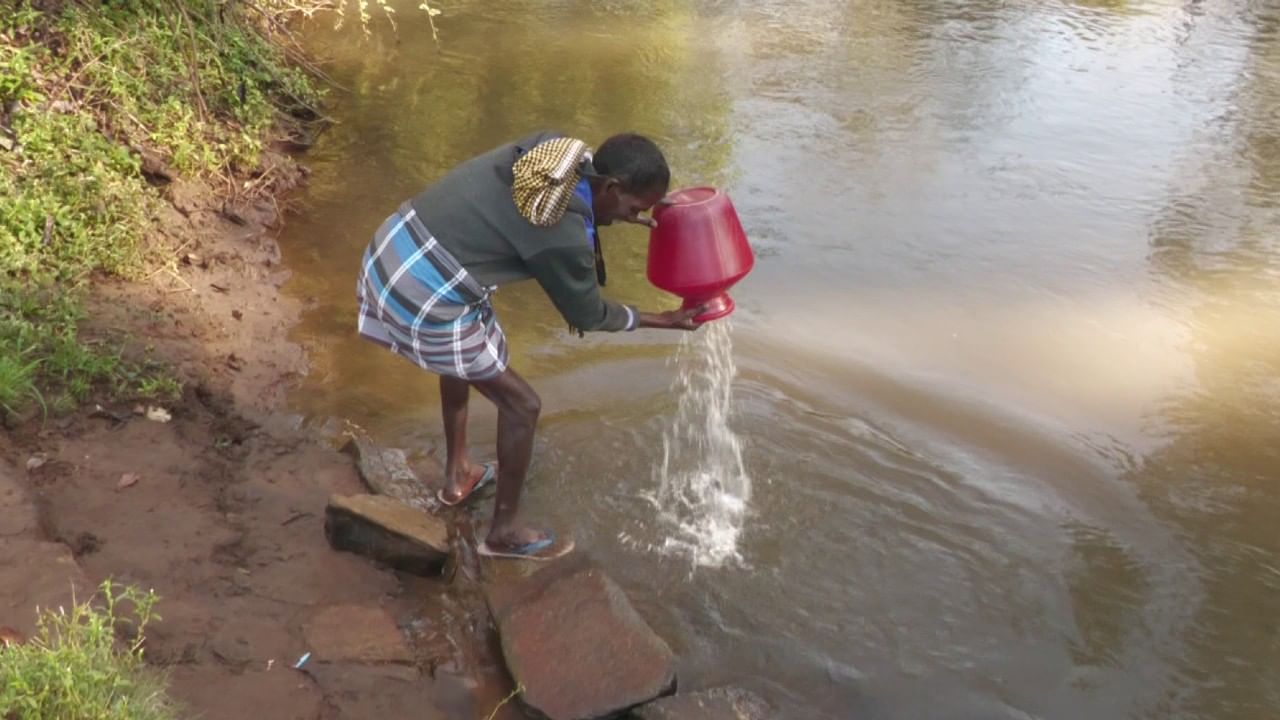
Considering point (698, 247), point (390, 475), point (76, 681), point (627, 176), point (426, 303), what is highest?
point (627, 176)

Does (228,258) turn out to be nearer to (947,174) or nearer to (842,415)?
(842,415)

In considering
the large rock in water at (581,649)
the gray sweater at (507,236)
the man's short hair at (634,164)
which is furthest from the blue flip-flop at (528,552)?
the man's short hair at (634,164)

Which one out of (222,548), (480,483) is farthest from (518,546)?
(222,548)

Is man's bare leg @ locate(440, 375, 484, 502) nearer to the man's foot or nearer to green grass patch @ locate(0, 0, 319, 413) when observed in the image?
the man's foot

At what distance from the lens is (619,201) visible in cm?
263

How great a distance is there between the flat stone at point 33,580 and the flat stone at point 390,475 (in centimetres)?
101

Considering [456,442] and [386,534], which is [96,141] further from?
[386,534]

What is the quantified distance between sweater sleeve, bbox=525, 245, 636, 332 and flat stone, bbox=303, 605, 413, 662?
100 cm

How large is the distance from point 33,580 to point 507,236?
142 centimetres

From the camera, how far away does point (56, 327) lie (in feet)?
11.8

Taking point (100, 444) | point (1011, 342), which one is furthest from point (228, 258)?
point (1011, 342)

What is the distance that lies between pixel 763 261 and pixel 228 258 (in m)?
2.66

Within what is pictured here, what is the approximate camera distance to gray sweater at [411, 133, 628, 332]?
2584mm

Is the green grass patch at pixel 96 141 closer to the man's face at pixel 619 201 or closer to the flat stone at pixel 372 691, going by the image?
the flat stone at pixel 372 691
